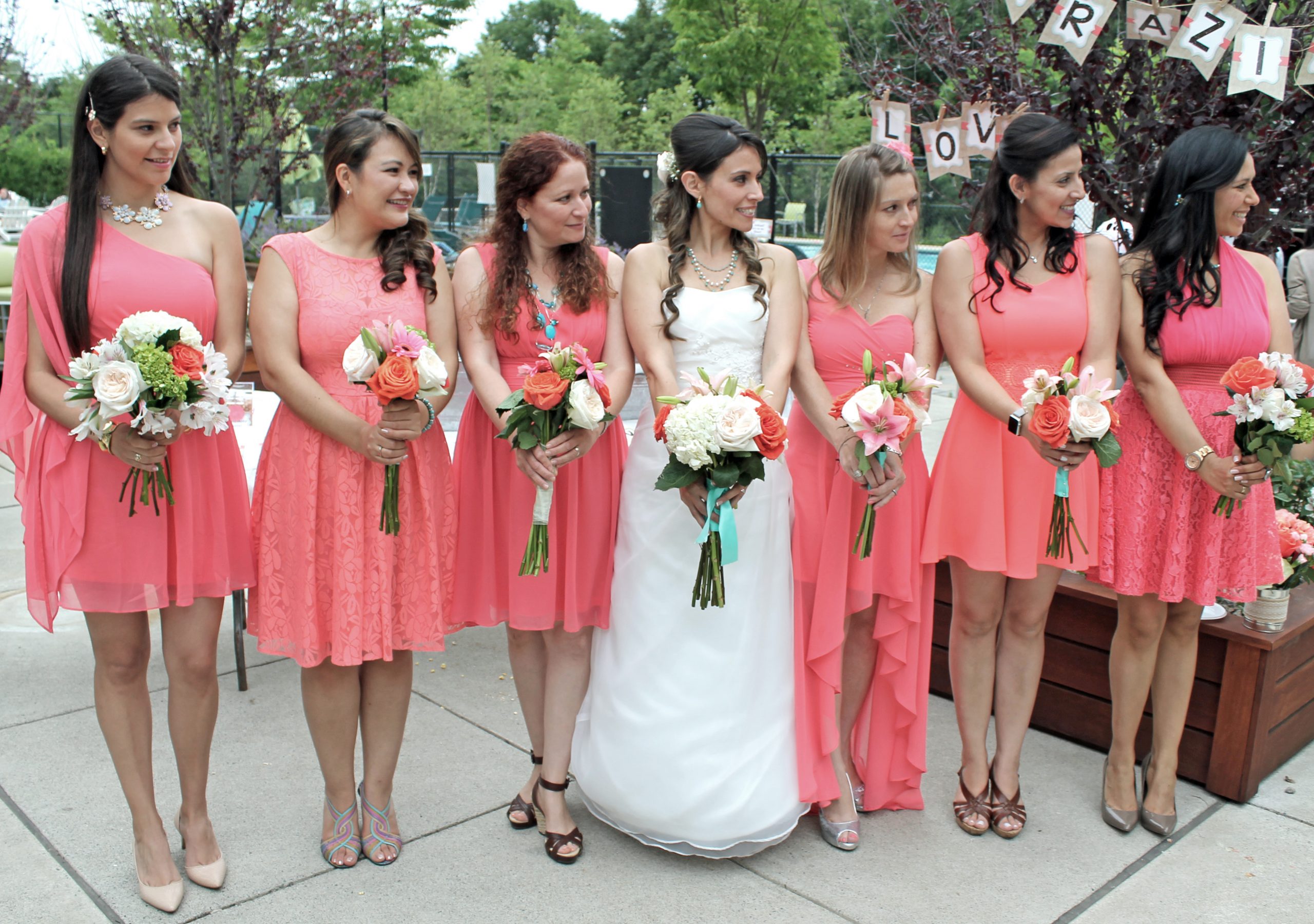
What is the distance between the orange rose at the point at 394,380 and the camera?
2.67 meters

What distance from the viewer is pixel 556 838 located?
3.30 meters

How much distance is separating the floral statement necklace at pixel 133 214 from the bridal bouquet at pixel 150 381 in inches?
12.5

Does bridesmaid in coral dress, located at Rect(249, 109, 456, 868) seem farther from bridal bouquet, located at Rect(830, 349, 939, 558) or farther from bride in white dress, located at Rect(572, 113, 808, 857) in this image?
bridal bouquet, located at Rect(830, 349, 939, 558)

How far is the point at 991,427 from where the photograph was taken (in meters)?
3.39

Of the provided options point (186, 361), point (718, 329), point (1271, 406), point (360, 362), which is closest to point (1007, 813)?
point (1271, 406)

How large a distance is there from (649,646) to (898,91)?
347 cm

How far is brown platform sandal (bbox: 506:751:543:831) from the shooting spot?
3.48 metres

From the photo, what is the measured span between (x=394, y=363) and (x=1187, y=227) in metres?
2.35

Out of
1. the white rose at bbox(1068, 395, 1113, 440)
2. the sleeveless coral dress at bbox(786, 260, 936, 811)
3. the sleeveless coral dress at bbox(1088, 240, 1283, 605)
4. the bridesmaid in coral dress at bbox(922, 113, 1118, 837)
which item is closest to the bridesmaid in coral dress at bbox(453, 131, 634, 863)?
the sleeveless coral dress at bbox(786, 260, 936, 811)

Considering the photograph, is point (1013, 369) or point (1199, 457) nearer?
point (1199, 457)

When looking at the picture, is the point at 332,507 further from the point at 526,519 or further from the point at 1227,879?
the point at 1227,879

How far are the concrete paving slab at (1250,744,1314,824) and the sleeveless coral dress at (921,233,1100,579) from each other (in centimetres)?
115

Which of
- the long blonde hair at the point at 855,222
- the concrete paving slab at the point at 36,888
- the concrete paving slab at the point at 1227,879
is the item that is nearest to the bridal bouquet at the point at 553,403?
the long blonde hair at the point at 855,222

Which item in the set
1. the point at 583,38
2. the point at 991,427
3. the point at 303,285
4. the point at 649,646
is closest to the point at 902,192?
the point at 991,427
